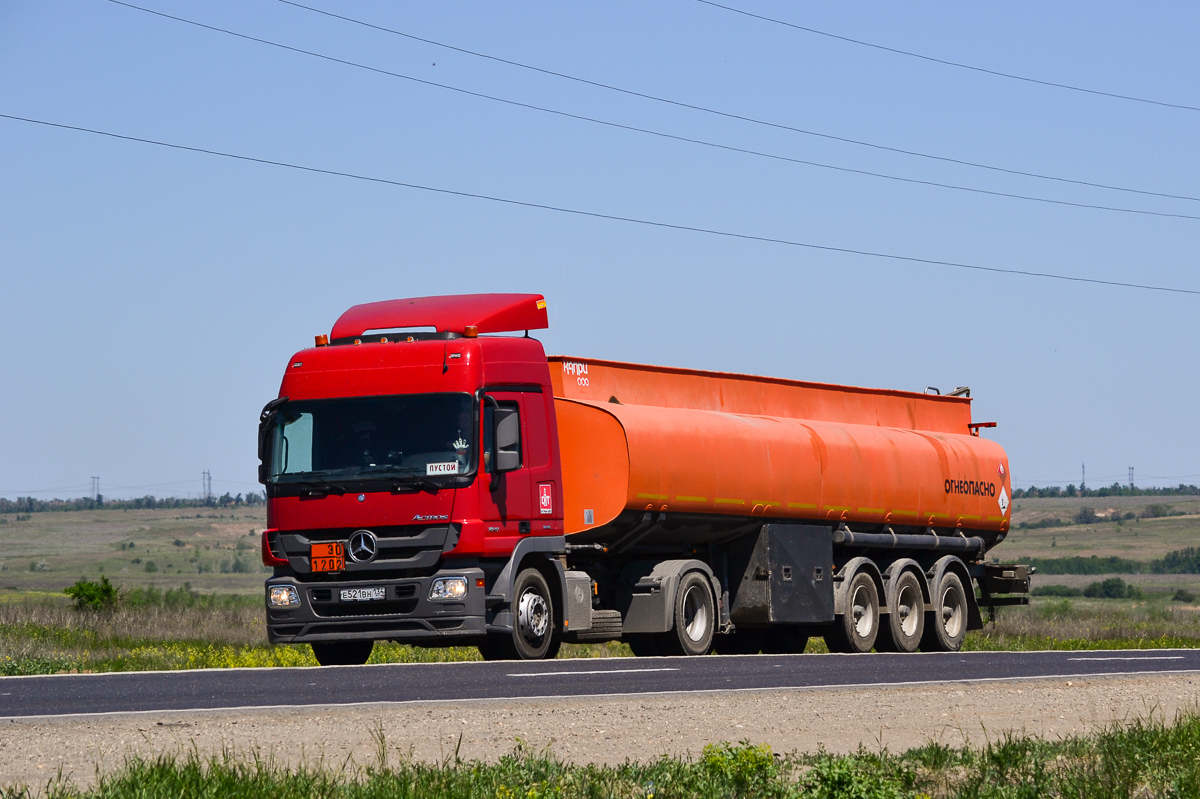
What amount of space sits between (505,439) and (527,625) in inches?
82.2

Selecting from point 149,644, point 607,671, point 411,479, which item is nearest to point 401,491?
point 411,479

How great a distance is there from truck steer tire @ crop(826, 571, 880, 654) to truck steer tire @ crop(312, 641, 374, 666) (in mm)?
7479

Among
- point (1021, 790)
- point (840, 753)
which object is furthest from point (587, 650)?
point (1021, 790)

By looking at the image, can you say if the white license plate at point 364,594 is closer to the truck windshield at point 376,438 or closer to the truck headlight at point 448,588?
the truck headlight at point 448,588

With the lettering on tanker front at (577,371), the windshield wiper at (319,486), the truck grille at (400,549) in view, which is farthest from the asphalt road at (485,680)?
the lettering on tanker front at (577,371)

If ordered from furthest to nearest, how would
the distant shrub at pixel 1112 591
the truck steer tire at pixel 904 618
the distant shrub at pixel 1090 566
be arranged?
the distant shrub at pixel 1090 566 < the distant shrub at pixel 1112 591 < the truck steer tire at pixel 904 618

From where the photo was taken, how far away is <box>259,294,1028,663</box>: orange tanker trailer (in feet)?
53.8

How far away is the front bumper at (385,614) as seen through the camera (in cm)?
1623

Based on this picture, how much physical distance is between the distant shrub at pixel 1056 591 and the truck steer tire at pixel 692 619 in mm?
73075

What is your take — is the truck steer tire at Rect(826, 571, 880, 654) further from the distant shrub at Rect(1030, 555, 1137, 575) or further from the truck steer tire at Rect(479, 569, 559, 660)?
the distant shrub at Rect(1030, 555, 1137, 575)

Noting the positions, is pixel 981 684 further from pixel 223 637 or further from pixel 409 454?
pixel 223 637

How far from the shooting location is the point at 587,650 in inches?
962

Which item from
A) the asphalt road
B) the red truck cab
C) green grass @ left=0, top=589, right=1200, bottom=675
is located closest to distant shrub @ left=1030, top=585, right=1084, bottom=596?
green grass @ left=0, top=589, right=1200, bottom=675

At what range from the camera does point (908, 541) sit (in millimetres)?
23938
